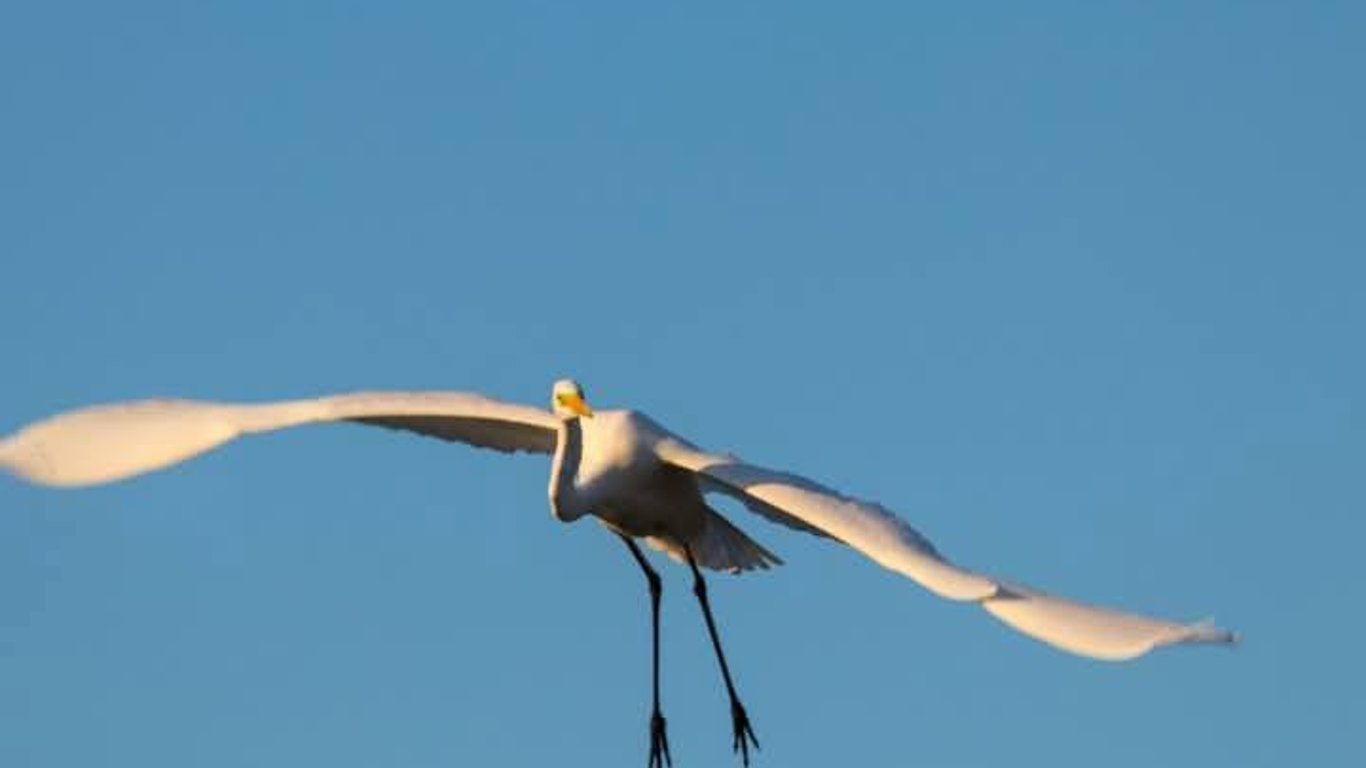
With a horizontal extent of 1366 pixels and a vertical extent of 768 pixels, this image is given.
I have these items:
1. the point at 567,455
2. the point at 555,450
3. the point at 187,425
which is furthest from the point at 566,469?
the point at 187,425

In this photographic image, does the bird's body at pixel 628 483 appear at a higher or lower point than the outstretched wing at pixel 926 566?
higher

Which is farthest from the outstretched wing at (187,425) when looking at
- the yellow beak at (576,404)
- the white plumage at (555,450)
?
the yellow beak at (576,404)

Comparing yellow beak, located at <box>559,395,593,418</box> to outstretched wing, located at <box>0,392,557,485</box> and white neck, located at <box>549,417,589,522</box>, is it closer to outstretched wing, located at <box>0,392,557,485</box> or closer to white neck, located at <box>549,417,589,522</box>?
white neck, located at <box>549,417,589,522</box>

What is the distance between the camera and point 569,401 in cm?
3534

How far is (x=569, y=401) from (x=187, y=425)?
3.63 metres

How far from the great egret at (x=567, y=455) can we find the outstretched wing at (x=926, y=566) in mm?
35

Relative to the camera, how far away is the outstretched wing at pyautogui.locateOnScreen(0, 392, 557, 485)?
35938mm

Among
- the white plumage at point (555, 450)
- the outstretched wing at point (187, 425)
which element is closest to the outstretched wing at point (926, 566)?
the white plumage at point (555, 450)

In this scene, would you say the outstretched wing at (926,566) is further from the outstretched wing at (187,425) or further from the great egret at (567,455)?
the outstretched wing at (187,425)

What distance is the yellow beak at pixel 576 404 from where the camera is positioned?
3528 centimetres

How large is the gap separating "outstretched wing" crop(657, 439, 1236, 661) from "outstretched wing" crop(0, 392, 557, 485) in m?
1.98

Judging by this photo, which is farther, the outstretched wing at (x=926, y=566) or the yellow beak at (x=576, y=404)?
the yellow beak at (x=576, y=404)

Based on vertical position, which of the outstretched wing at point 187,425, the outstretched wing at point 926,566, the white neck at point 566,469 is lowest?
the outstretched wing at point 926,566

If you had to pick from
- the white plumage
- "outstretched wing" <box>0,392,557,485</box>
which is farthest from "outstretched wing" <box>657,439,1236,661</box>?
"outstretched wing" <box>0,392,557,485</box>
